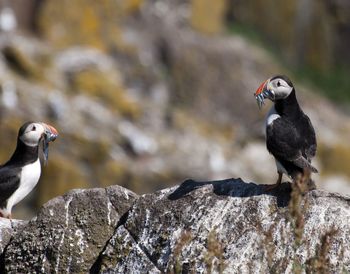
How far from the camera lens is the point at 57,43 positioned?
779 inches

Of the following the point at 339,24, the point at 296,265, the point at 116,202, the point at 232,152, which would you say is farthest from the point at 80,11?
the point at 296,265

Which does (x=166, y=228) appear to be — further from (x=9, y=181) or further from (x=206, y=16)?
(x=206, y=16)

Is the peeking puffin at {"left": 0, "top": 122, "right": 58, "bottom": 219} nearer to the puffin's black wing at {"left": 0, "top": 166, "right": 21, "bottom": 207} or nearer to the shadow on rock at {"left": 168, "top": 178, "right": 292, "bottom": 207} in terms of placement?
the puffin's black wing at {"left": 0, "top": 166, "right": 21, "bottom": 207}

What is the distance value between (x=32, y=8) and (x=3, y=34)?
3.36ft

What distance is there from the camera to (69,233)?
7355 mm

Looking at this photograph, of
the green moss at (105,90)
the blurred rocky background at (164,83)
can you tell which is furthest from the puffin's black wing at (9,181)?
the green moss at (105,90)

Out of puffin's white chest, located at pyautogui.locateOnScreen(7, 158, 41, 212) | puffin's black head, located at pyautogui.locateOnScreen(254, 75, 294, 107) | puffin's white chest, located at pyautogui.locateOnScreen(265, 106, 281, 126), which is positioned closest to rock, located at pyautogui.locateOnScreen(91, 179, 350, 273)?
puffin's white chest, located at pyautogui.locateOnScreen(265, 106, 281, 126)

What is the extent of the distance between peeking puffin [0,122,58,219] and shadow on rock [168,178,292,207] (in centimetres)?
165

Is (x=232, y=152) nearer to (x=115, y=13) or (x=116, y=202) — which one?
(x=115, y=13)

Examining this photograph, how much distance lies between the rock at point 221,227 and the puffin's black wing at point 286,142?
214mm

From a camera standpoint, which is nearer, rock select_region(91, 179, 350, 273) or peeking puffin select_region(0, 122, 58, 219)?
rock select_region(91, 179, 350, 273)

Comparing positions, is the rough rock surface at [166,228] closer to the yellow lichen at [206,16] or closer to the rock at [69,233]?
the rock at [69,233]

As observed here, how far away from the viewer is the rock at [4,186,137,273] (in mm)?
7258

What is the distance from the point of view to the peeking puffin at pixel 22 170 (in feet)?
29.1
